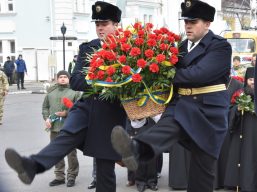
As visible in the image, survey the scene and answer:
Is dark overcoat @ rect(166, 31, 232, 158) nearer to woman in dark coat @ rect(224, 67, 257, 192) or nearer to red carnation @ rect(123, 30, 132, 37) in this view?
red carnation @ rect(123, 30, 132, 37)

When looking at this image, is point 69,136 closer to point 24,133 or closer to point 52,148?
point 52,148

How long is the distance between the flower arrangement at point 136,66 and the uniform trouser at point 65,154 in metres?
0.53

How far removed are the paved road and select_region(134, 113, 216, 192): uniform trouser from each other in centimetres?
118

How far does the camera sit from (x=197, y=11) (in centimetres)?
548

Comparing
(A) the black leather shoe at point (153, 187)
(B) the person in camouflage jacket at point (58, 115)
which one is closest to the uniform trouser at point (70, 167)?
(B) the person in camouflage jacket at point (58, 115)

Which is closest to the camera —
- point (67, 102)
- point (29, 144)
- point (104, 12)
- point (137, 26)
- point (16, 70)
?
point (137, 26)

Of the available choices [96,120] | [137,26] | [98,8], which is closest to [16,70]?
[98,8]

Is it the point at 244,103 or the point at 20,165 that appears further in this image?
the point at 244,103

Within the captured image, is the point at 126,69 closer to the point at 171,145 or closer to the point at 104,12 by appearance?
the point at 171,145

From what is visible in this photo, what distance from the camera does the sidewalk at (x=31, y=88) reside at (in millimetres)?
29156

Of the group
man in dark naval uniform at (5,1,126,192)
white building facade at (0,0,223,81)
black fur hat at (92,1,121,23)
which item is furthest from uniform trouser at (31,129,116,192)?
white building facade at (0,0,223,81)

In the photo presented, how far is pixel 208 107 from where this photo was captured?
5.41 m

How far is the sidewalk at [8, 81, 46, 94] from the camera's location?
1148 inches

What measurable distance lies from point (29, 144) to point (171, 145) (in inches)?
295
